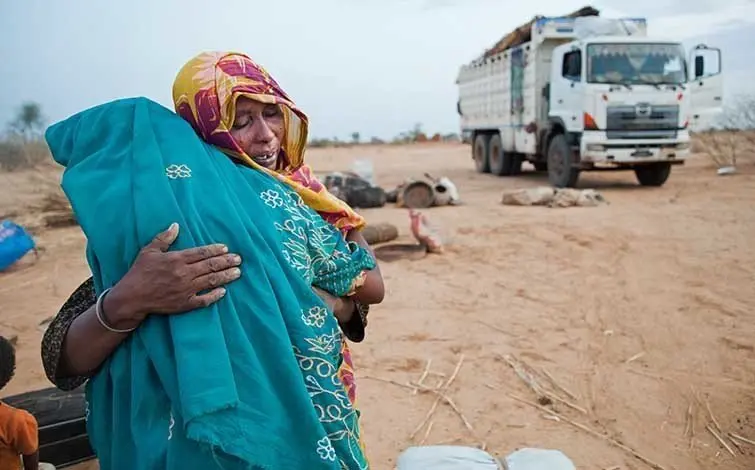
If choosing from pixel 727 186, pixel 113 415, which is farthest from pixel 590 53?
pixel 113 415

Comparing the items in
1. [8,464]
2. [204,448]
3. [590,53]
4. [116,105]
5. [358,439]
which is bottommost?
[8,464]

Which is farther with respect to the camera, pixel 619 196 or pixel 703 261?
pixel 619 196

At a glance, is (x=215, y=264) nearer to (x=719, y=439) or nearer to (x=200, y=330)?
(x=200, y=330)

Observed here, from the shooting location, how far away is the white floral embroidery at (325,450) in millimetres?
1137

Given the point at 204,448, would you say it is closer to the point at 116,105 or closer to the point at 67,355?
the point at 67,355

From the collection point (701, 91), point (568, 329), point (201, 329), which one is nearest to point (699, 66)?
point (701, 91)

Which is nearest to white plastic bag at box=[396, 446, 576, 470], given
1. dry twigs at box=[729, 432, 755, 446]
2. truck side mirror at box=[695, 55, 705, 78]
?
dry twigs at box=[729, 432, 755, 446]

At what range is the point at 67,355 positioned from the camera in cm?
120

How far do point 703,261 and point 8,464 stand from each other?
18.8 ft

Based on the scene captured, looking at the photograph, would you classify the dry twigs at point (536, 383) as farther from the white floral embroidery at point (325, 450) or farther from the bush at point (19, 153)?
the bush at point (19, 153)

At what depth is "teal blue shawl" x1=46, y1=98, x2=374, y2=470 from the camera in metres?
1.06

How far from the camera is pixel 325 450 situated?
1.14m

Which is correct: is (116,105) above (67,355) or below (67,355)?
above

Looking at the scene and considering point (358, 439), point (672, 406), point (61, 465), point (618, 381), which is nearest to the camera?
point (358, 439)
